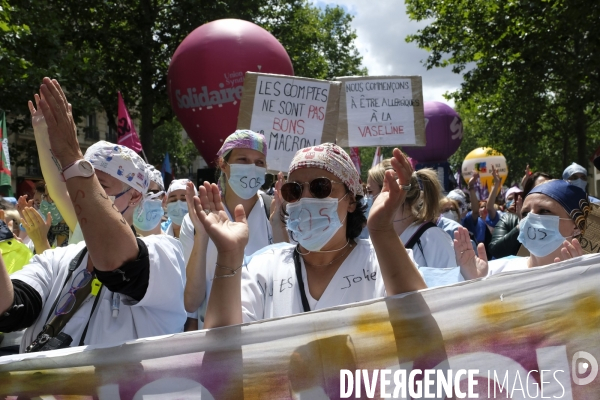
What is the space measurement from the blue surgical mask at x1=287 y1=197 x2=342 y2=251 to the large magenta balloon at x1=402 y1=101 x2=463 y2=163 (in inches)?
599

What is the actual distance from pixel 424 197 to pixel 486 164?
70.0ft

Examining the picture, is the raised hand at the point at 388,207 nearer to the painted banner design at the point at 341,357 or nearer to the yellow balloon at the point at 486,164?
the painted banner design at the point at 341,357

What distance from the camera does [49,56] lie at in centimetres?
1581

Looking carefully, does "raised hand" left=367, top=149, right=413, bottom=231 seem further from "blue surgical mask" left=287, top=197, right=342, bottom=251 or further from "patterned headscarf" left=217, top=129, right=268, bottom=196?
"patterned headscarf" left=217, top=129, right=268, bottom=196

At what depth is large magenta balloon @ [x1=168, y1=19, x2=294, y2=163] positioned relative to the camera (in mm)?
13117

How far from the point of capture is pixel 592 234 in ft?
10.9

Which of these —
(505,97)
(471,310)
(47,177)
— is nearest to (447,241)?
(471,310)

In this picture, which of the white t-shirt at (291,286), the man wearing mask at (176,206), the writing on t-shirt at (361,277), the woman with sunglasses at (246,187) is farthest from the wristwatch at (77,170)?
the man wearing mask at (176,206)

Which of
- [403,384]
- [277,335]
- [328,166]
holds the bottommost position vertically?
[403,384]

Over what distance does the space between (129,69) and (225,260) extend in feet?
71.3

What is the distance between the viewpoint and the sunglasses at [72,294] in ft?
8.04

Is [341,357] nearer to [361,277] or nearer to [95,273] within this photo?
[361,277]

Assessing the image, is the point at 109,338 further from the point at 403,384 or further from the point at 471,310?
the point at 471,310

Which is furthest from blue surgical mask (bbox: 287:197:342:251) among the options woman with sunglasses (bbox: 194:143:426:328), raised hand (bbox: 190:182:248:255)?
raised hand (bbox: 190:182:248:255)
